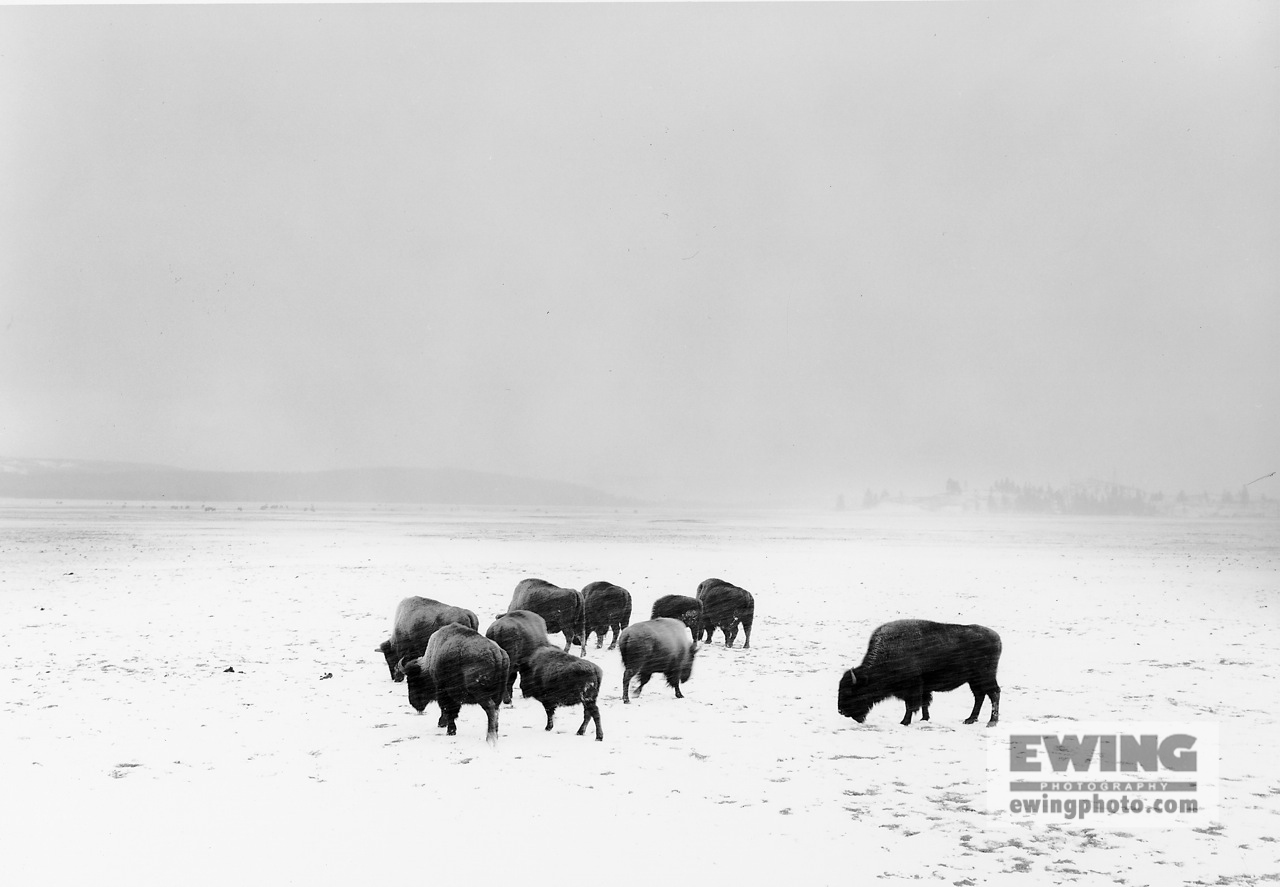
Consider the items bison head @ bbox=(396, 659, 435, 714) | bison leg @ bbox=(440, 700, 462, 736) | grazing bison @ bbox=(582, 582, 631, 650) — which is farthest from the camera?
grazing bison @ bbox=(582, 582, 631, 650)

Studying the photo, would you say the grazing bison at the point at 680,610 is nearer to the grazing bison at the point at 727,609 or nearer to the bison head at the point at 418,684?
the grazing bison at the point at 727,609

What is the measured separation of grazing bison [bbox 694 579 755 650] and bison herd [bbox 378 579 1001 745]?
10.6ft

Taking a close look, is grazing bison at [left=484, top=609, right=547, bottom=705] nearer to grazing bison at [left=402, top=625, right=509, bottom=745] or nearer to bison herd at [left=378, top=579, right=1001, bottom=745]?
bison herd at [left=378, top=579, right=1001, bottom=745]

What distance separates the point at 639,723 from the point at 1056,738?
5285 millimetres

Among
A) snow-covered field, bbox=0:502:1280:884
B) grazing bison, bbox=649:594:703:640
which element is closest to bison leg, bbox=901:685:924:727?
snow-covered field, bbox=0:502:1280:884

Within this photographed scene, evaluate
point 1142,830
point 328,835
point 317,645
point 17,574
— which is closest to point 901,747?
point 1142,830

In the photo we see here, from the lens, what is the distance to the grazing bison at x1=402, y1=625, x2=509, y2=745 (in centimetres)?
929

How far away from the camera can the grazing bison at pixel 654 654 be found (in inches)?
450

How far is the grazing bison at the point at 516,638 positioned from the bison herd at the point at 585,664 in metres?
0.02

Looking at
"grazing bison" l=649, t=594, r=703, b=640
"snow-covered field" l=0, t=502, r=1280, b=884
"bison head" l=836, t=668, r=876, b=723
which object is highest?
"grazing bison" l=649, t=594, r=703, b=640

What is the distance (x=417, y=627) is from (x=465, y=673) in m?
3.42

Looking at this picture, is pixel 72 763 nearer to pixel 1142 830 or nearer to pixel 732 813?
pixel 732 813

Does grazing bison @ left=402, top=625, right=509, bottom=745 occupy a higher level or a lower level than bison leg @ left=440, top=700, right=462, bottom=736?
higher

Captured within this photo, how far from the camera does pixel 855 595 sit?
22766 mm
